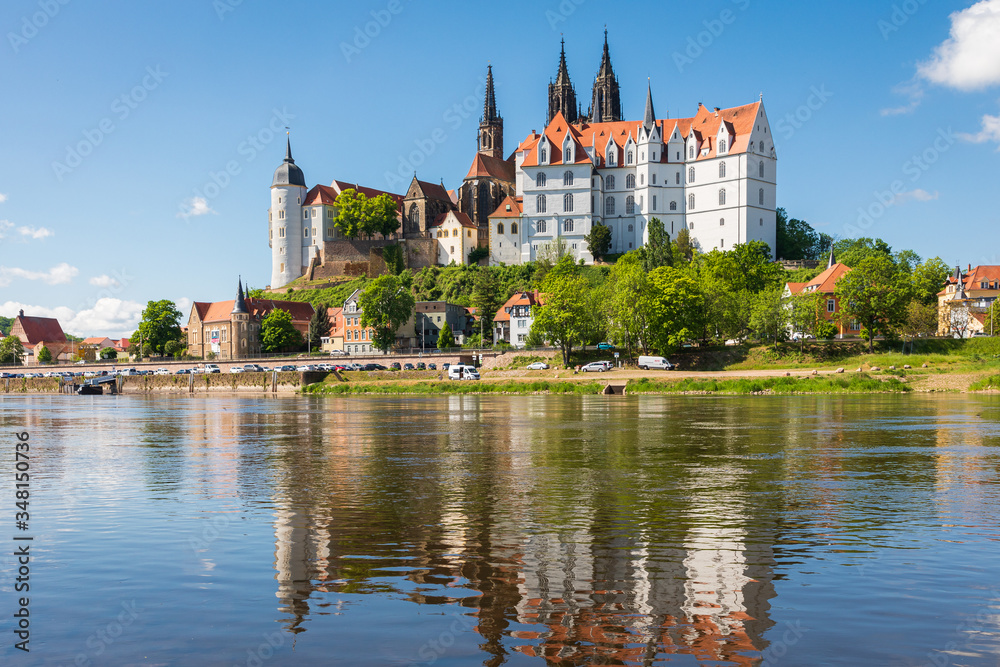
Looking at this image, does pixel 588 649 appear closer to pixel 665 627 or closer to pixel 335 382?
pixel 665 627

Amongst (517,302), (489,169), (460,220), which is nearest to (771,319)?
(517,302)

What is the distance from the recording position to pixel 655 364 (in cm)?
8225

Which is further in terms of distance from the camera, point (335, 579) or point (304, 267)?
point (304, 267)

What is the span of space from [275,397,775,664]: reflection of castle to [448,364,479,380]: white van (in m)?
68.2

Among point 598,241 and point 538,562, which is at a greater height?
point 598,241

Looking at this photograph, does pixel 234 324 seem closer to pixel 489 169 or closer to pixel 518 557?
pixel 489 169

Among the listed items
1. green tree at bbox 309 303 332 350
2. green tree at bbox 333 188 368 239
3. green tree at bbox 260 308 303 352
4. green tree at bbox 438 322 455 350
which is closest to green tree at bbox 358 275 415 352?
green tree at bbox 438 322 455 350

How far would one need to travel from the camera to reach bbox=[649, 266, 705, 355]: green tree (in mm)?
83688

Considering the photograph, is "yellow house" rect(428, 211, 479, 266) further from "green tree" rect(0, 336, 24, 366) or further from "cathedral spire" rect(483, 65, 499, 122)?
"green tree" rect(0, 336, 24, 366)

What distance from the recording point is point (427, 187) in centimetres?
15800

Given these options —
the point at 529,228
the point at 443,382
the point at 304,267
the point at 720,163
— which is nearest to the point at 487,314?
the point at 529,228

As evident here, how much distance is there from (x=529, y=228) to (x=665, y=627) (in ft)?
438

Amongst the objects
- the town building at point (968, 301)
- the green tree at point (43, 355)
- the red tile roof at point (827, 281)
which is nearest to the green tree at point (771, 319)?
the red tile roof at point (827, 281)

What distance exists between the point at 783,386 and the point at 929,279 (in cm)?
5203
